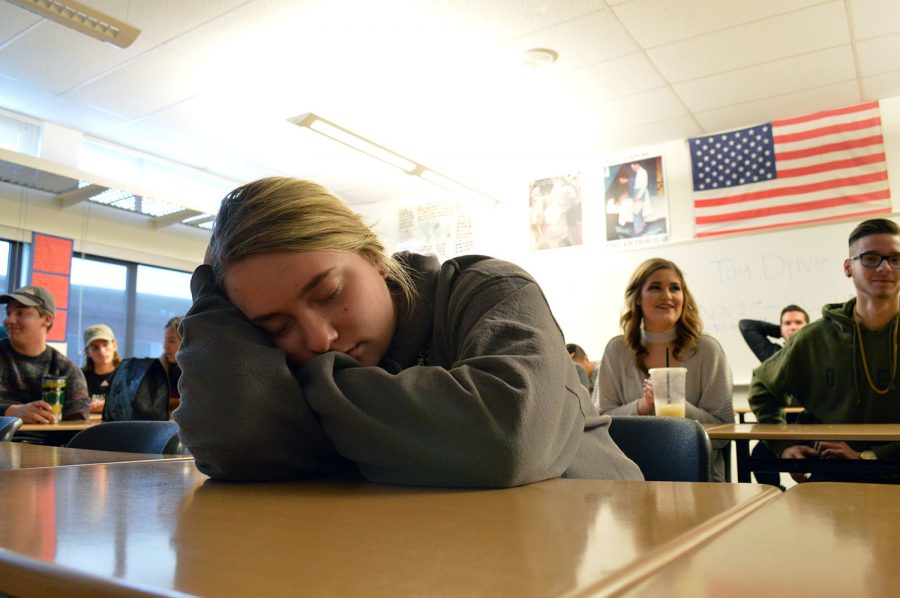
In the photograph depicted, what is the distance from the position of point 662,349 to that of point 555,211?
10.6ft

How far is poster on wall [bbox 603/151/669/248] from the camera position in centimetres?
540

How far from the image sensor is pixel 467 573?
13.5 inches

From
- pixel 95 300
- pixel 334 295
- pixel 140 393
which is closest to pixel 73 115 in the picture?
pixel 95 300

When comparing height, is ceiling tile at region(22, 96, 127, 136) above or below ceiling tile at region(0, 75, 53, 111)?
below

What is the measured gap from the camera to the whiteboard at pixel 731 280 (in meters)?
4.75

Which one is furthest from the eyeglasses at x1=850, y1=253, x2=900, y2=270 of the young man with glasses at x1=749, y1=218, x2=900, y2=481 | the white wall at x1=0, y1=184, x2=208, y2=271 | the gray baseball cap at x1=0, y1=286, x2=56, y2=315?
the white wall at x1=0, y1=184, x2=208, y2=271

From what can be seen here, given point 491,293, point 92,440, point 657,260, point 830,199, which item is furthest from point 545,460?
point 830,199

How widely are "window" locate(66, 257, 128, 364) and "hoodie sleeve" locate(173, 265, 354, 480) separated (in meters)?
5.75

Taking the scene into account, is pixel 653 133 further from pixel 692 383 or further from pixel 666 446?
pixel 666 446

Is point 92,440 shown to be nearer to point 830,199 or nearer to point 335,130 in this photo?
point 335,130

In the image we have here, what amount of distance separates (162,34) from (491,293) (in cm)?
359

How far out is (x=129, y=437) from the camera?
1819 mm

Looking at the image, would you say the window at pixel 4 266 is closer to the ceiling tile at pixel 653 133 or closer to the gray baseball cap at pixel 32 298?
the gray baseball cap at pixel 32 298

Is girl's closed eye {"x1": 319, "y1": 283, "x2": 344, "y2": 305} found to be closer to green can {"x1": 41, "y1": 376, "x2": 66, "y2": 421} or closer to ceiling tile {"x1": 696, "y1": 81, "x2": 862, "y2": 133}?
green can {"x1": 41, "y1": 376, "x2": 66, "y2": 421}
